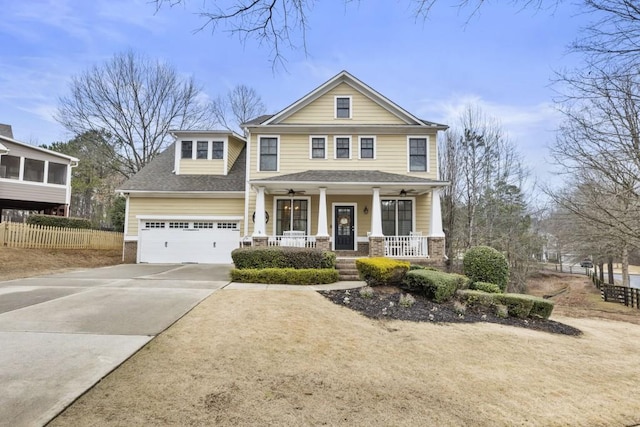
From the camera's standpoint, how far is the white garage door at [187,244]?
1491 cm

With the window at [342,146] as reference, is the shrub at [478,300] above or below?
below

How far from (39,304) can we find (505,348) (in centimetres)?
833

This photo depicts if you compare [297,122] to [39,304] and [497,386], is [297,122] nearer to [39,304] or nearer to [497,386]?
[39,304]

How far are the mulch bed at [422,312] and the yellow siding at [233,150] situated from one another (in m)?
10.1

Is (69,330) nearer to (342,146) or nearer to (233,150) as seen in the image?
(342,146)

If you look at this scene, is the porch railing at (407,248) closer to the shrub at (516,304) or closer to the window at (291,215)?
the window at (291,215)

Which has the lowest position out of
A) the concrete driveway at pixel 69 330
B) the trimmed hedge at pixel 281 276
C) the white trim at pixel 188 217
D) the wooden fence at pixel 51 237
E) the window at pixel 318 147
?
the concrete driveway at pixel 69 330

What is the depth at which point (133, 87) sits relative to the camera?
23953 mm

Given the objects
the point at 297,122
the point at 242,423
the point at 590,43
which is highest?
the point at 297,122

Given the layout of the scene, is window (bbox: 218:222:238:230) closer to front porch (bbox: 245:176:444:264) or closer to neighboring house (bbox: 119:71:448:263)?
neighboring house (bbox: 119:71:448:263)

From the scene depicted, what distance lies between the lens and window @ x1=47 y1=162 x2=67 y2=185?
19.8m

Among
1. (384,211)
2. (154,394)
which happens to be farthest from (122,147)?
(154,394)

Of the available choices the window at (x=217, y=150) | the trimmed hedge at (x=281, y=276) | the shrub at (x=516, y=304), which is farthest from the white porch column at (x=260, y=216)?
the shrub at (x=516, y=304)

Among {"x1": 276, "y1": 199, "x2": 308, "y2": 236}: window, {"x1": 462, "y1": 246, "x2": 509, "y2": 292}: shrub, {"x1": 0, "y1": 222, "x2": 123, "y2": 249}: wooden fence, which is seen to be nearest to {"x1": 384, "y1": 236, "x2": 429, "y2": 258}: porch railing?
{"x1": 462, "y1": 246, "x2": 509, "y2": 292}: shrub
